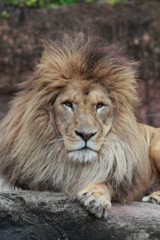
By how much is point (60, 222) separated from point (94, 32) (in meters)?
4.77

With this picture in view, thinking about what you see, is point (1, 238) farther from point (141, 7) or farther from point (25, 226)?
point (141, 7)

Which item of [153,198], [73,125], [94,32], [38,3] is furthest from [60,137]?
[38,3]

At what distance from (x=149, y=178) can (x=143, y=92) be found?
3.63 m

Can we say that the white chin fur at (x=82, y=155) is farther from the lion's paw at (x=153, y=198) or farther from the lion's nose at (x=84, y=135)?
the lion's paw at (x=153, y=198)

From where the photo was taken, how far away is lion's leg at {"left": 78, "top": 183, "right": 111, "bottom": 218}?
9.78 ft

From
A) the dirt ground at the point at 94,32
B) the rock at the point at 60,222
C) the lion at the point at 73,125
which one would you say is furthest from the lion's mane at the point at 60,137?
the dirt ground at the point at 94,32

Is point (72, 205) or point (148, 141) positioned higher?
point (148, 141)

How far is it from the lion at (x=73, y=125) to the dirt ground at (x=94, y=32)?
384 cm

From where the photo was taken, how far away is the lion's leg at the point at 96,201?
2.98m

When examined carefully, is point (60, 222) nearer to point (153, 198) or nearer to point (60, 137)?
point (60, 137)

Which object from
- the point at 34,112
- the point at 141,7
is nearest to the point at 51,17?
the point at 141,7

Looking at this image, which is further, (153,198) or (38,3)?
(38,3)

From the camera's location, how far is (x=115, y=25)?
7.45 meters

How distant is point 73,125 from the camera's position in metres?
3.13
